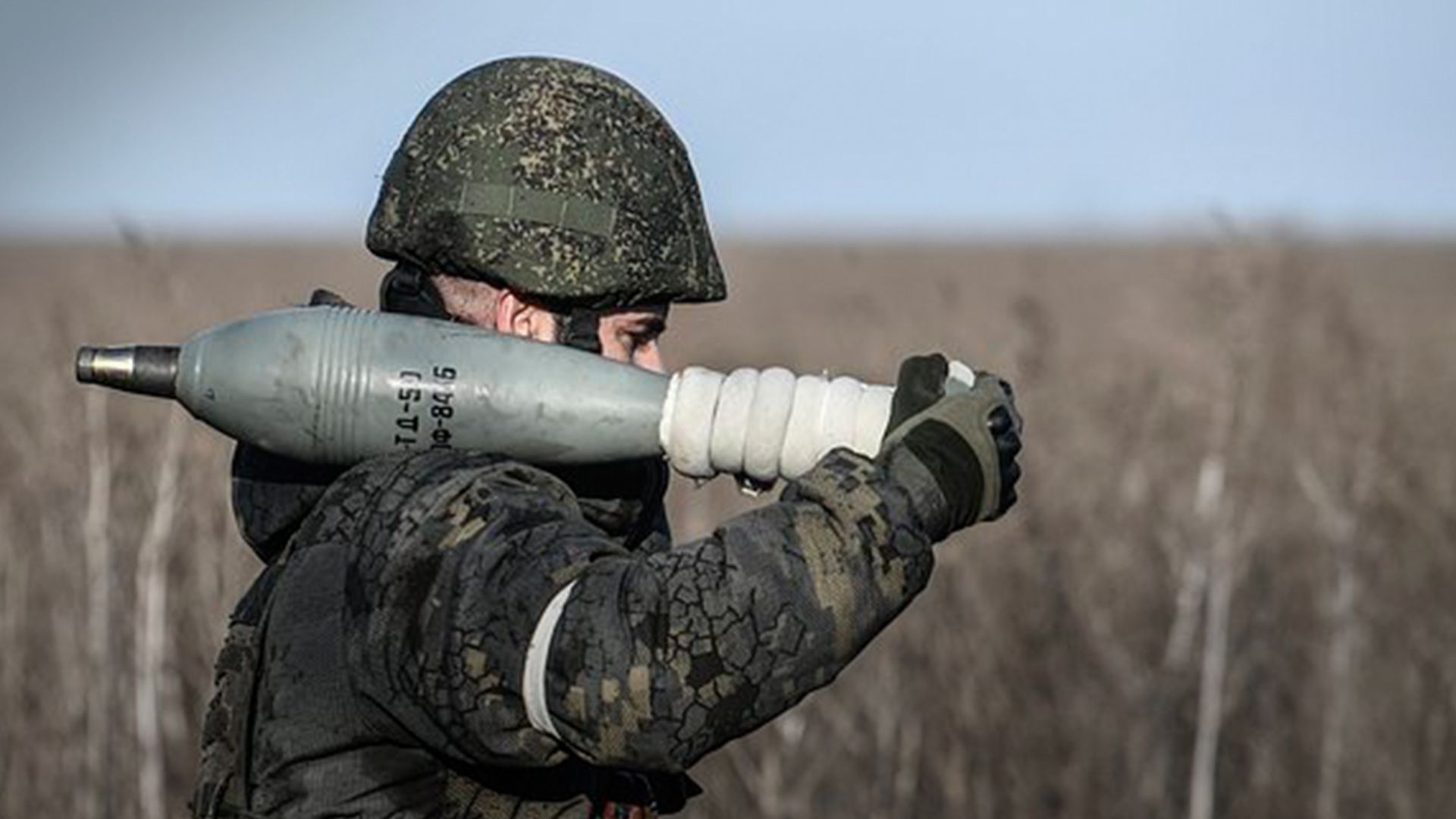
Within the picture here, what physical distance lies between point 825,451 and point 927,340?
1822cm

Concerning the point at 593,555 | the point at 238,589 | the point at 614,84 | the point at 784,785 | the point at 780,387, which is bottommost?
the point at 784,785

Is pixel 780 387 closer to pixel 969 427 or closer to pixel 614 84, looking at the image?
pixel 969 427

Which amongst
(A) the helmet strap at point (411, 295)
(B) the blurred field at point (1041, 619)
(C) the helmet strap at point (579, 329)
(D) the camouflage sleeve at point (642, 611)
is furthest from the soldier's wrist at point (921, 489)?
(B) the blurred field at point (1041, 619)

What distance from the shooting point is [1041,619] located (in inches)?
291

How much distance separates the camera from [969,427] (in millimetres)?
2580

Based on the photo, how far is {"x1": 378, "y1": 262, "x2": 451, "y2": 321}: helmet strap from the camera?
2928mm

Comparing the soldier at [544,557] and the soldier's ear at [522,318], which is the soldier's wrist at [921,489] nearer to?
the soldier at [544,557]

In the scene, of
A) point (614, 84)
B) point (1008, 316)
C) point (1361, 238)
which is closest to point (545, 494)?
point (614, 84)

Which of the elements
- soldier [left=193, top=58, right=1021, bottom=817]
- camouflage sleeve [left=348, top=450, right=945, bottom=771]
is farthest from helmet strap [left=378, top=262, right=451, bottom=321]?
camouflage sleeve [left=348, top=450, right=945, bottom=771]

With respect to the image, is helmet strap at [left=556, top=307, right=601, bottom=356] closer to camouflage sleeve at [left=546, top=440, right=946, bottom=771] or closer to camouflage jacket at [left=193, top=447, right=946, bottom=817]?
camouflage jacket at [left=193, top=447, right=946, bottom=817]

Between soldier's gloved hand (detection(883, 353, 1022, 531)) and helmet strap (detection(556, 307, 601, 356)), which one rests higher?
helmet strap (detection(556, 307, 601, 356))

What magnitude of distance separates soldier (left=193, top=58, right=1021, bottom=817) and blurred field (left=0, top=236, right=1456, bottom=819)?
10.5 ft

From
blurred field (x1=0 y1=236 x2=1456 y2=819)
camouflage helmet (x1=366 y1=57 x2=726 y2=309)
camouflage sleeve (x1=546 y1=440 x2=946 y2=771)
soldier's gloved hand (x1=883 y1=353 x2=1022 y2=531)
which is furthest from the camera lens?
blurred field (x1=0 y1=236 x2=1456 y2=819)

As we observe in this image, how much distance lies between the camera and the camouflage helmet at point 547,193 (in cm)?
289
